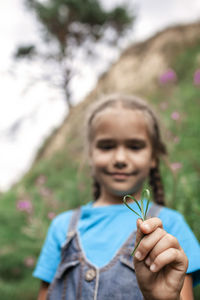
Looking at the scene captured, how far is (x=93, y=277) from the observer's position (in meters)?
1.11

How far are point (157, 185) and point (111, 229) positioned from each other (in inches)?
25.0

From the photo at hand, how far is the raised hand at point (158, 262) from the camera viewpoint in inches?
25.9

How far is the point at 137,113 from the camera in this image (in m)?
1.47

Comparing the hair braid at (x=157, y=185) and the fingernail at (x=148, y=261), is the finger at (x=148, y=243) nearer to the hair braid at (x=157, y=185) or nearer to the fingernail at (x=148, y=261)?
the fingernail at (x=148, y=261)

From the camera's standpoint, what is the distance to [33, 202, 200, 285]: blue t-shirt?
1.15 meters

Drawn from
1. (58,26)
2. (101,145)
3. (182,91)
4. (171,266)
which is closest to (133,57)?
(58,26)

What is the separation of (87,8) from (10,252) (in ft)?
37.9

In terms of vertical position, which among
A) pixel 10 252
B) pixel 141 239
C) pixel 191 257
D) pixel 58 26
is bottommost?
pixel 10 252

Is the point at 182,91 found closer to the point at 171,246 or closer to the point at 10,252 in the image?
A: the point at 10,252

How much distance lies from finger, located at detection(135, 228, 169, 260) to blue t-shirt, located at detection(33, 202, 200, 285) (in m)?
0.51

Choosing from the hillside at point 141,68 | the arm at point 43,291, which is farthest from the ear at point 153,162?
the hillside at point 141,68

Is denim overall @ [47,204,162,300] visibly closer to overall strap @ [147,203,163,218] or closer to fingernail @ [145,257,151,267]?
overall strap @ [147,203,163,218]

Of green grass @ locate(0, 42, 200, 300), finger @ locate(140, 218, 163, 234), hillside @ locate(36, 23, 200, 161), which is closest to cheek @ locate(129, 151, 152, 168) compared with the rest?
green grass @ locate(0, 42, 200, 300)

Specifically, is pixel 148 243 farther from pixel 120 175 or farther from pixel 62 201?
pixel 62 201
